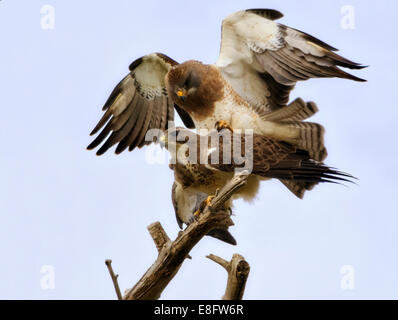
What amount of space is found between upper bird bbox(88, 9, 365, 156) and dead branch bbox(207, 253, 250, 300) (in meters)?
1.14

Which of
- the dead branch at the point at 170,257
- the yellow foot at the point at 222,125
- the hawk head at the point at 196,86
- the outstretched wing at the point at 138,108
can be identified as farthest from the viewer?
the outstretched wing at the point at 138,108

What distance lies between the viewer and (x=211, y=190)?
573cm

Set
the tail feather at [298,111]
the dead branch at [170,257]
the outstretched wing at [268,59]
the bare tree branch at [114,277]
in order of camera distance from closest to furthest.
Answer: the bare tree branch at [114,277] → the dead branch at [170,257] → the tail feather at [298,111] → the outstretched wing at [268,59]

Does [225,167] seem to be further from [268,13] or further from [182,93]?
[268,13]

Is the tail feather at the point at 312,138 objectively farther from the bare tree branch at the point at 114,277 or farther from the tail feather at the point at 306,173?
the bare tree branch at the point at 114,277

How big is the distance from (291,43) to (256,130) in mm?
843

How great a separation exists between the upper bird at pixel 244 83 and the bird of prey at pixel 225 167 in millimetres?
220

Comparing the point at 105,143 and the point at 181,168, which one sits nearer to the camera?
the point at 181,168

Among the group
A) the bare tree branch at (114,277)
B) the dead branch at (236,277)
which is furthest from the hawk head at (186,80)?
the bare tree branch at (114,277)

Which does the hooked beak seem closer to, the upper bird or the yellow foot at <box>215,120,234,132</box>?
the upper bird

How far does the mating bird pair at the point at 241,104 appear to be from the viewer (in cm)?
546
